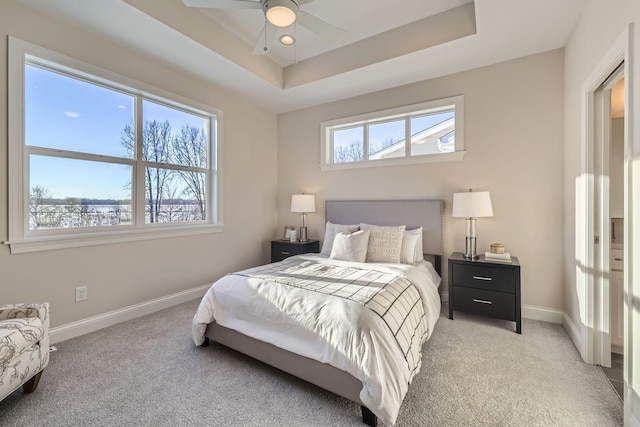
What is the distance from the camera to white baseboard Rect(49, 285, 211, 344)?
248 cm

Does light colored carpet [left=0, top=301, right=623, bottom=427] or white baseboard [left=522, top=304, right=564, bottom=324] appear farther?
white baseboard [left=522, top=304, right=564, bottom=324]

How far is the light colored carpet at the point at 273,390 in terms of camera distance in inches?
62.7

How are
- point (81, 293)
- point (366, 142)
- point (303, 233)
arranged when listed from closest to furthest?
point (81, 293), point (366, 142), point (303, 233)

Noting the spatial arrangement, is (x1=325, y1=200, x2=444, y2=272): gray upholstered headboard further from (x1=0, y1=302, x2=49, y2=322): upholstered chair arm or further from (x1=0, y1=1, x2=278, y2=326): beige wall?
(x1=0, y1=302, x2=49, y2=322): upholstered chair arm

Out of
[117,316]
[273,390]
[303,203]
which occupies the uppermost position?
[303,203]

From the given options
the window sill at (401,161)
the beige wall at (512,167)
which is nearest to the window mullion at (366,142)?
the window sill at (401,161)

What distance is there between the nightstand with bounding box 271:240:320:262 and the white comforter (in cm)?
177

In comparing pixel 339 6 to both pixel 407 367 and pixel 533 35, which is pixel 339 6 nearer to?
pixel 533 35

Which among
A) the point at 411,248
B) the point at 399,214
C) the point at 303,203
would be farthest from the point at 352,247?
the point at 303,203

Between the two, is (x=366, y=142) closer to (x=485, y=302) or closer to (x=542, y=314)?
(x=485, y=302)

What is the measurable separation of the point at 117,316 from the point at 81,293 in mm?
414

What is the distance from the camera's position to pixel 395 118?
382 cm

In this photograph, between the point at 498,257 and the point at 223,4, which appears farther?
the point at 498,257

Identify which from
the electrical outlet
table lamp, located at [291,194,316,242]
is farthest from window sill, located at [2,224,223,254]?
table lamp, located at [291,194,316,242]
